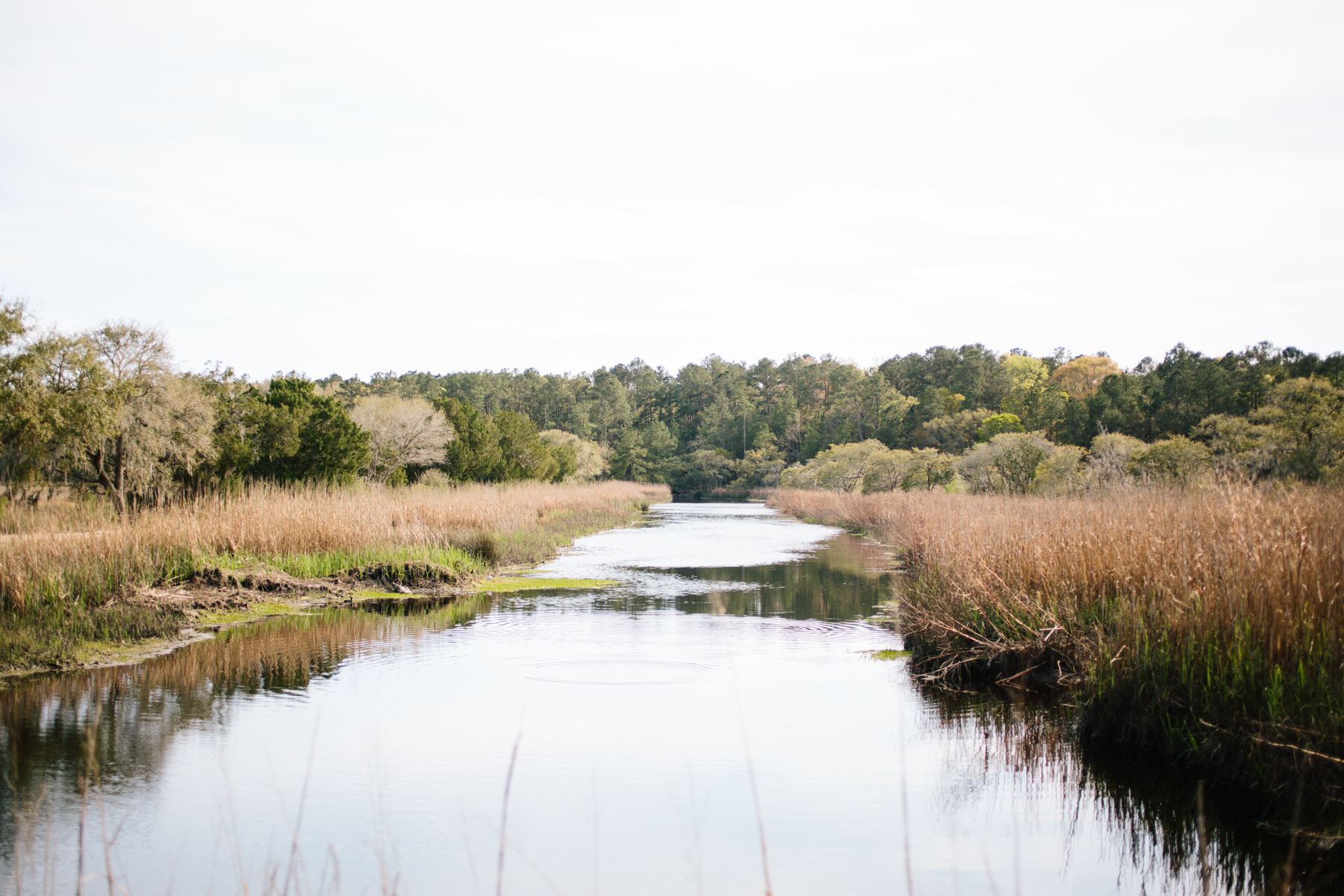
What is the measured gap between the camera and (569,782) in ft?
23.3

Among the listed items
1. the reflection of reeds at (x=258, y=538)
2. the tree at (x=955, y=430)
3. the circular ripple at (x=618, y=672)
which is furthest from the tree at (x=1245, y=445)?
the tree at (x=955, y=430)

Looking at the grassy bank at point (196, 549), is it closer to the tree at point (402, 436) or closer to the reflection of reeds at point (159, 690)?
the reflection of reeds at point (159, 690)

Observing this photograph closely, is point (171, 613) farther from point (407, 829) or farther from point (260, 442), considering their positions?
point (260, 442)

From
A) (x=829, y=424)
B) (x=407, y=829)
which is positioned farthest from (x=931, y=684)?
(x=829, y=424)

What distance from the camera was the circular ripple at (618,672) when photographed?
10.3 meters

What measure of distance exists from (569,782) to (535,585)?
38.4 ft

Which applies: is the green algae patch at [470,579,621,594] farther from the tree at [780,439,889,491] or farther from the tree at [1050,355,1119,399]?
the tree at [1050,355,1119,399]

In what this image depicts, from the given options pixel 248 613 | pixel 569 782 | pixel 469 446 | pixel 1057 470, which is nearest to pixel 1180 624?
pixel 569 782

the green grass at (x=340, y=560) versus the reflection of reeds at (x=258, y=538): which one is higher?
the reflection of reeds at (x=258, y=538)

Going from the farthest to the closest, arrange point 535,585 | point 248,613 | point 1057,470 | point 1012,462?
point 1012,462 < point 1057,470 < point 535,585 < point 248,613

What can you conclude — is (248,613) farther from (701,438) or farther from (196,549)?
(701,438)

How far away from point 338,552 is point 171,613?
531cm

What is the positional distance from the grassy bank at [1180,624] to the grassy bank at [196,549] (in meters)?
10.3

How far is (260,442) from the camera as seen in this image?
29109 millimetres
